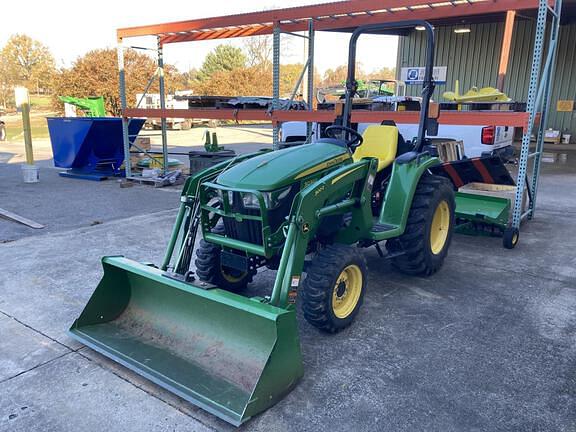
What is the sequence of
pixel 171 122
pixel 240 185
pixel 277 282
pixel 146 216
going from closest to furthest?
pixel 277 282, pixel 240 185, pixel 146 216, pixel 171 122

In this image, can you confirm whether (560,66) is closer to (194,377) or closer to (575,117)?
(575,117)

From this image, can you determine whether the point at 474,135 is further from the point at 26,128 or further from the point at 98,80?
the point at 98,80

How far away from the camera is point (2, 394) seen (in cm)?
251

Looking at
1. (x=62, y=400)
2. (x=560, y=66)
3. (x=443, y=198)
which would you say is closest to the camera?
(x=62, y=400)

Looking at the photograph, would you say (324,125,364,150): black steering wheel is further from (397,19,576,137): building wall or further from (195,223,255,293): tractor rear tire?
(397,19,576,137): building wall

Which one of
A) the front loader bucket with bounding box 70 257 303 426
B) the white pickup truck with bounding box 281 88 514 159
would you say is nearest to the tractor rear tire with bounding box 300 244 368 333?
the front loader bucket with bounding box 70 257 303 426

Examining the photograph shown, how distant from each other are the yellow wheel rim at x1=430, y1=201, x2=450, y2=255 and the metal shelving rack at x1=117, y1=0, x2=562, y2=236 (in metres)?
1.38

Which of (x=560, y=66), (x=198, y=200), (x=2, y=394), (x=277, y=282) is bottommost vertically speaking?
(x=2, y=394)

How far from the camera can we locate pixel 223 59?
46.7m

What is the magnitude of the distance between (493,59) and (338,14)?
9.77 meters

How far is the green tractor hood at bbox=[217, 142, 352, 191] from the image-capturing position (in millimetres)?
2924

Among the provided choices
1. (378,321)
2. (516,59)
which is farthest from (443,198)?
(516,59)

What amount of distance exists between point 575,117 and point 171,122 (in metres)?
19.5

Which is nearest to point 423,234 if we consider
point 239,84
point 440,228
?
point 440,228
